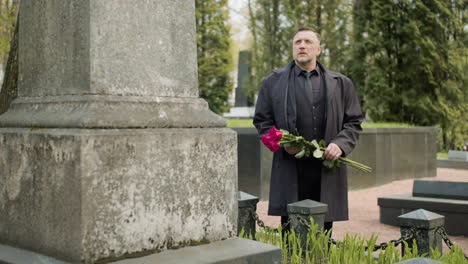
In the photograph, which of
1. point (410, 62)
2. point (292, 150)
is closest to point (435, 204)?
point (292, 150)

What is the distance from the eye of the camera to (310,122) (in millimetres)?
4500

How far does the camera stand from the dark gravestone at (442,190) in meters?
7.03

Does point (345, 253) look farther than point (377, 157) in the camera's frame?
No

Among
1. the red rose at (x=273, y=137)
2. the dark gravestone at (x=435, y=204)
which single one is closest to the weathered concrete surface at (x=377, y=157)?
the dark gravestone at (x=435, y=204)

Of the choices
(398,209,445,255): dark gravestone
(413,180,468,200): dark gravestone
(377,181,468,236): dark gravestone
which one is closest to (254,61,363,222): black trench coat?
(398,209,445,255): dark gravestone

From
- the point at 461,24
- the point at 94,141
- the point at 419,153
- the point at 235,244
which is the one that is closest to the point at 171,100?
the point at 94,141

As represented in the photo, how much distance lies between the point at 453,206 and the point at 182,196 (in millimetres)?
4922

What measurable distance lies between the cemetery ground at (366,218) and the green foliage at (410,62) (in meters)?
6.88

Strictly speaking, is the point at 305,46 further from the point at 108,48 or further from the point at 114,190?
the point at 114,190

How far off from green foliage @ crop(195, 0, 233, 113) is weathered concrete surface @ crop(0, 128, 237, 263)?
29249mm

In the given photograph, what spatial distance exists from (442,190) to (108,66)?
5550mm

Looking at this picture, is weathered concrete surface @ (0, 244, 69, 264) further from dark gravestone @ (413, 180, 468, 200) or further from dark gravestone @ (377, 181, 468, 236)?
dark gravestone @ (413, 180, 468, 200)

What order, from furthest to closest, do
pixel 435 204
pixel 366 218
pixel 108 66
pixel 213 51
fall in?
1. pixel 213 51
2. pixel 366 218
3. pixel 435 204
4. pixel 108 66

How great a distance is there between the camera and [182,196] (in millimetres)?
2740
